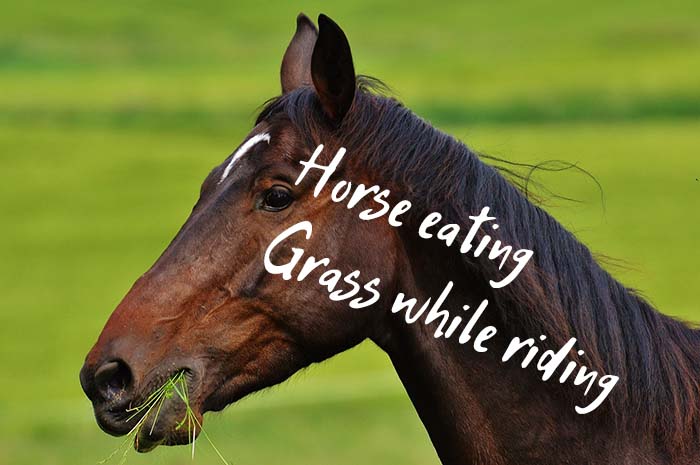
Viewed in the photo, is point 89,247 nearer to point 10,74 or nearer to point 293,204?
point 293,204

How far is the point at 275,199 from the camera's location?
3424 mm

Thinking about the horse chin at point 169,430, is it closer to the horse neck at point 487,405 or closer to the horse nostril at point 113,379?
the horse nostril at point 113,379

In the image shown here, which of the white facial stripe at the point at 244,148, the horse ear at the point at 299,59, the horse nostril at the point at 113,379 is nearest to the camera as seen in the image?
the horse nostril at the point at 113,379

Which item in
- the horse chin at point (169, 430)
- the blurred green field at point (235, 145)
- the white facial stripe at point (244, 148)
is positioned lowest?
the horse chin at point (169, 430)

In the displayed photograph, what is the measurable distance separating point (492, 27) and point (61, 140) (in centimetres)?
2802

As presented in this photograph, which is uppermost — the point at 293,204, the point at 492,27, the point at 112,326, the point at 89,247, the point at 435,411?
the point at 492,27

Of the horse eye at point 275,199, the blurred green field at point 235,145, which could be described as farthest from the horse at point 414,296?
the blurred green field at point 235,145

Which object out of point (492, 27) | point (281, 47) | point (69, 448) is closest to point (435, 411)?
point (69, 448)

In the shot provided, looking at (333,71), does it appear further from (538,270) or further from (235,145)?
(235,145)

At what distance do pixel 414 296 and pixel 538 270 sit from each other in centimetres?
34

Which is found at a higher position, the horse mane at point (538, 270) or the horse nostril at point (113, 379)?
the horse mane at point (538, 270)

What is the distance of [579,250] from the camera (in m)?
3.47

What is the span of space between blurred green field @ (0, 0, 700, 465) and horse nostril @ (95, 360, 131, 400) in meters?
0.70

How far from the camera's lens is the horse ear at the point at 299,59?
397 centimetres
